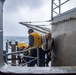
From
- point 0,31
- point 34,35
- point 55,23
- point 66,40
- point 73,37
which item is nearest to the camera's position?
point 0,31

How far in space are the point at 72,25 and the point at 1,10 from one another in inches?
123

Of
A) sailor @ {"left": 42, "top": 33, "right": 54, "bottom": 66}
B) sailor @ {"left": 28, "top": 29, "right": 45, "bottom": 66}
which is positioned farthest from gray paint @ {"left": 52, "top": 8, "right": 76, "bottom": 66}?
sailor @ {"left": 28, "top": 29, "right": 45, "bottom": 66}

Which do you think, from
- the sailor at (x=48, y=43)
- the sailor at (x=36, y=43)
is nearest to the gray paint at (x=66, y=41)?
the sailor at (x=48, y=43)

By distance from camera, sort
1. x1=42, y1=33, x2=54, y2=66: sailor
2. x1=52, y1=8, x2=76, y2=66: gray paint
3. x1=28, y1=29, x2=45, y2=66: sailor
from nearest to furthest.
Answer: x1=52, y1=8, x2=76, y2=66: gray paint, x1=42, y1=33, x2=54, y2=66: sailor, x1=28, y1=29, x2=45, y2=66: sailor

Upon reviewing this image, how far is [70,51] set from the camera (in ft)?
19.5

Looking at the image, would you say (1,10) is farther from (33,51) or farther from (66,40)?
(33,51)

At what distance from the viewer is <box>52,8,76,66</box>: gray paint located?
582cm

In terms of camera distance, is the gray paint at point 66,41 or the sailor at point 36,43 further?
the sailor at point 36,43

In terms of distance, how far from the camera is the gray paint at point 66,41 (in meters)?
5.82

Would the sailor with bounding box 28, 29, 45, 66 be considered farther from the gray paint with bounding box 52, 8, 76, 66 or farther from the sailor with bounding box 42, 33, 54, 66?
the gray paint with bounding box 52, 8, 76, 66

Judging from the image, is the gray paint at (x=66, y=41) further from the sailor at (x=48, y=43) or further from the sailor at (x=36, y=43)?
the sailor at (x=36, y=43)

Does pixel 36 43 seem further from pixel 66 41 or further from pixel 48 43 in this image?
pixel 66 41

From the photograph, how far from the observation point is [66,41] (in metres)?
6.47

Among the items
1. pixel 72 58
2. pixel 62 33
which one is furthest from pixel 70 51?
pixel 62 33
